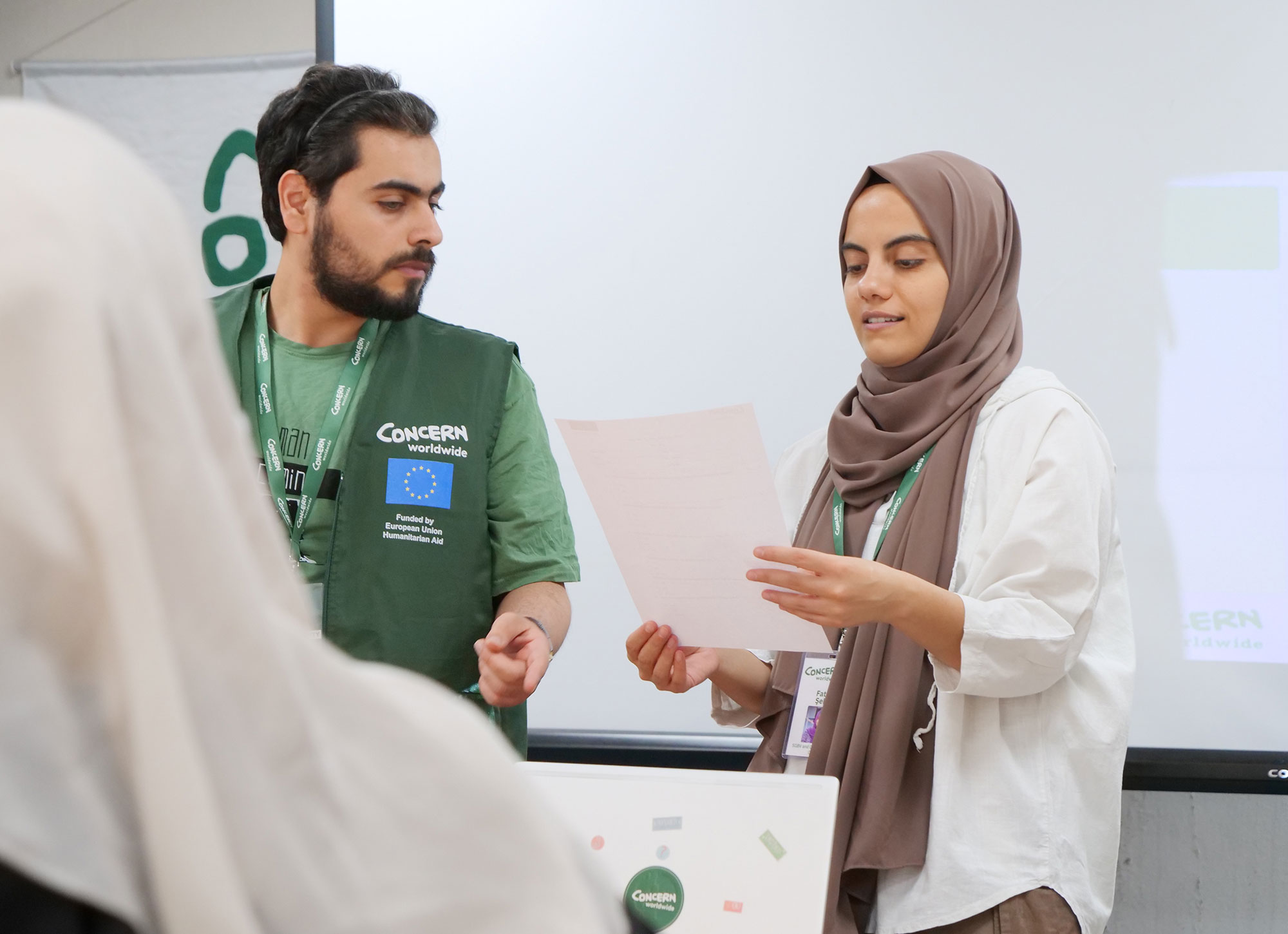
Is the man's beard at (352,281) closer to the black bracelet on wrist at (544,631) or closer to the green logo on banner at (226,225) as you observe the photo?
the black bracelet on wrist at (544,631)

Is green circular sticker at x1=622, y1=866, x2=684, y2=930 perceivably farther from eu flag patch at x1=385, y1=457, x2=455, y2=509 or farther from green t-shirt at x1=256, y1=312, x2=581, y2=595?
eu flag patch at x1=385, y1=457, x2=455, y2=509

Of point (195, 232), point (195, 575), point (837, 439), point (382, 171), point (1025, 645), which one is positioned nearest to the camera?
point (195, 575)

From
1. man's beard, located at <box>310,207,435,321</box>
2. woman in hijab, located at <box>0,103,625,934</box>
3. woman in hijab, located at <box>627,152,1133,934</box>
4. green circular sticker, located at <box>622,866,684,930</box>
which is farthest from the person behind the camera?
man's beard, located at <box>310,207,435,321</box>

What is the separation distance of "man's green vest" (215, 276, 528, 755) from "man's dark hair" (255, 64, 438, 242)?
25 cm

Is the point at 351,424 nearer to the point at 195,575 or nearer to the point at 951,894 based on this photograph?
the point at 951,894

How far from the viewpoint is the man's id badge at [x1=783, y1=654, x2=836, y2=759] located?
1.75m

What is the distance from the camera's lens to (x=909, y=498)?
171 cm

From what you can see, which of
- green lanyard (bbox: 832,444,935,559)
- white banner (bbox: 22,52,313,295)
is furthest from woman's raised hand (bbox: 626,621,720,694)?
white banner (bbox: 22,52,313,295)

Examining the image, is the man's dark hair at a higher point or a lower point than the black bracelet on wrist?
higher

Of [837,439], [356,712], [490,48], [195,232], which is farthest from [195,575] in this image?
[195,232]

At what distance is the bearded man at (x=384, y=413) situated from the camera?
6.34 feet

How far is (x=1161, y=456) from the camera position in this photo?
8.20ft

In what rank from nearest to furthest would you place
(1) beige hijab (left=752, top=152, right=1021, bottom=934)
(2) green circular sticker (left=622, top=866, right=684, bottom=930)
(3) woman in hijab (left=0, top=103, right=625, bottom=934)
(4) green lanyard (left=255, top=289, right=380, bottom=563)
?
Result: (3) woman in hijab (left=0, top=103, right=625, bottom=934), (2) green circular sticker (left=622, top=866, right=684, bottom=930), (1) beige hijab (left=752, top=152, right=1021, bottom=934), (4) green lanyard (left=255, top=289, right=380, bottom=563)

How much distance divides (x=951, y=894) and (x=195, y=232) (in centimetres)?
255
